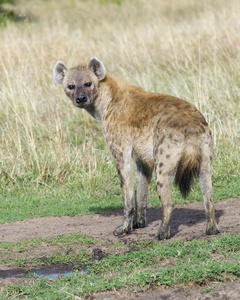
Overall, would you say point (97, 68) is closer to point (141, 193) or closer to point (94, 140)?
point (141, 193)

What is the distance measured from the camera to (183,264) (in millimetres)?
3391

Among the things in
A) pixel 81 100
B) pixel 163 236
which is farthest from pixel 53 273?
pixel 81 100

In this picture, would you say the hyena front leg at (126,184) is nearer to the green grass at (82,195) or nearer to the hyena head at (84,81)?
the hyena head at (84,81)

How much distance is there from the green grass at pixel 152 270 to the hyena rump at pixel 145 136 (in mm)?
479

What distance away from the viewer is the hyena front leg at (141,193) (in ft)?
15.8

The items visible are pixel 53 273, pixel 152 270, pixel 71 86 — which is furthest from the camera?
pixel 71 86

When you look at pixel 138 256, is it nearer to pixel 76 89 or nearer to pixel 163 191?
pixel 163 191

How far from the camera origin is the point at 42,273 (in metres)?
3.78

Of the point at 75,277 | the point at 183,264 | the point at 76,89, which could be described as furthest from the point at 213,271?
the point at 76,89

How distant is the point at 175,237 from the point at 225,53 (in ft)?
18.3

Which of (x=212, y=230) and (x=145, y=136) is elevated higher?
(x=145, y=136)

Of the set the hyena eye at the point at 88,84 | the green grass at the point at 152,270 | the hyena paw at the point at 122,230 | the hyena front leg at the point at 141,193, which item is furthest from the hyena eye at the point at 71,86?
the green grass at the point at 152,270

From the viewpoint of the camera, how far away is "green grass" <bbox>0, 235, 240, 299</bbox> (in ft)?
10.4

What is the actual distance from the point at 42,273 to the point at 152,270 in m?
0.88
